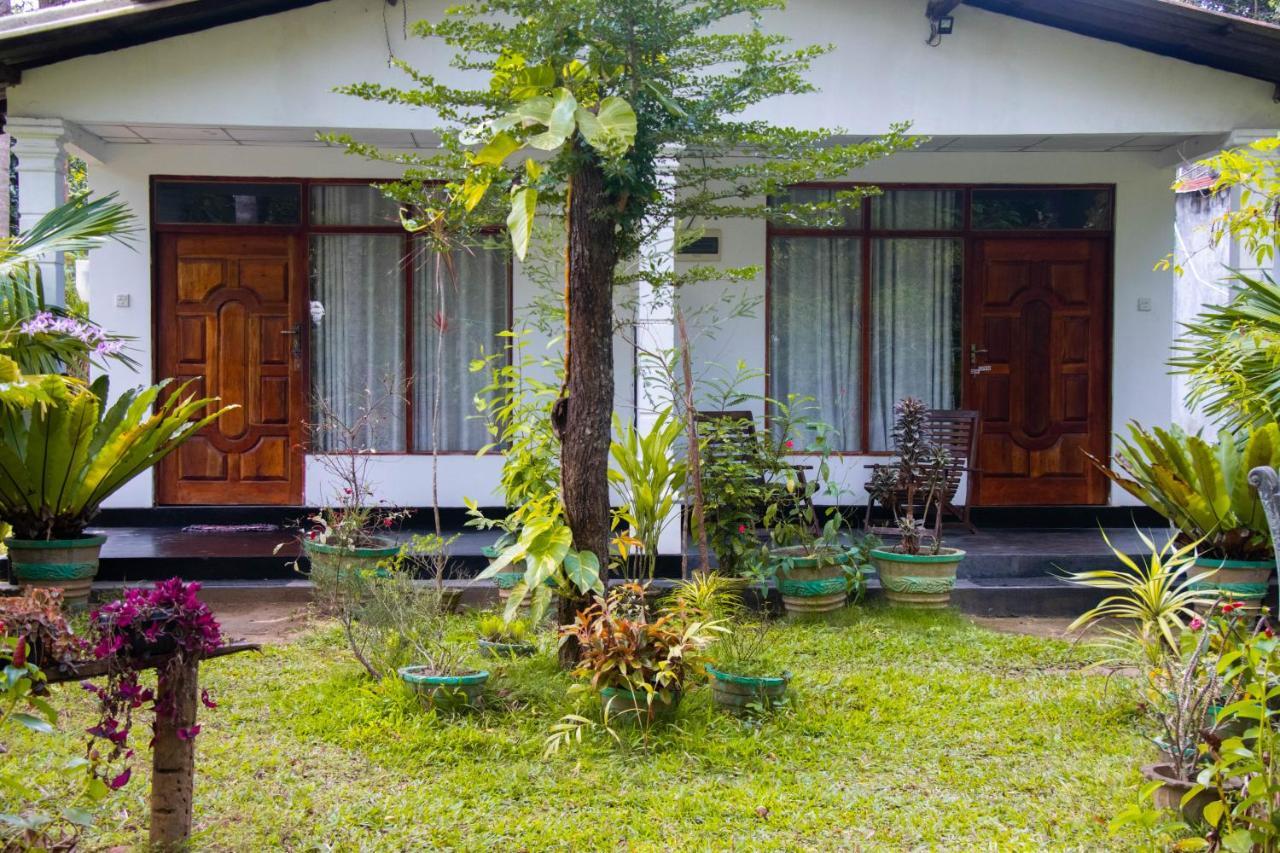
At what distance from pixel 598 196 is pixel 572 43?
2.01 ft

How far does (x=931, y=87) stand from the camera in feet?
24.6

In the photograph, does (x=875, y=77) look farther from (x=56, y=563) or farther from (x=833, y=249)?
(x=56, y=563)

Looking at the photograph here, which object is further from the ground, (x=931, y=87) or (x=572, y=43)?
(x=931, y=87)

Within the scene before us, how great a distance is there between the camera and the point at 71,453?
6234 millimetres

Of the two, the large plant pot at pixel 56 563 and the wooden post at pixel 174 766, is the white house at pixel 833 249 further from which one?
the wooden post at pixel 174 766

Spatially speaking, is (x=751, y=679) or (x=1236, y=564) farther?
(x=1236, y=564)

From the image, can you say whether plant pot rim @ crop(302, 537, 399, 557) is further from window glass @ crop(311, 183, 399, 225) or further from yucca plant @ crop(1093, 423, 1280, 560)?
yucca plant @ crop(1093, 423, 1280, 560)

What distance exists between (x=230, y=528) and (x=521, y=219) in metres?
4.92

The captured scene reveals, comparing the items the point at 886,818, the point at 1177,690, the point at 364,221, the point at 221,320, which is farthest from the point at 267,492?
the point at 1177,690

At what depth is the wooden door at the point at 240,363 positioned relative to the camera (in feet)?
27.8

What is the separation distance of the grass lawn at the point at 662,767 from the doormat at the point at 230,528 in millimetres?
2712

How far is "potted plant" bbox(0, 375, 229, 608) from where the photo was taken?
6145mm

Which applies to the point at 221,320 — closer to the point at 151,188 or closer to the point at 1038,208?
the point at 151,188

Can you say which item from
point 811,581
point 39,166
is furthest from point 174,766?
point 39,166
